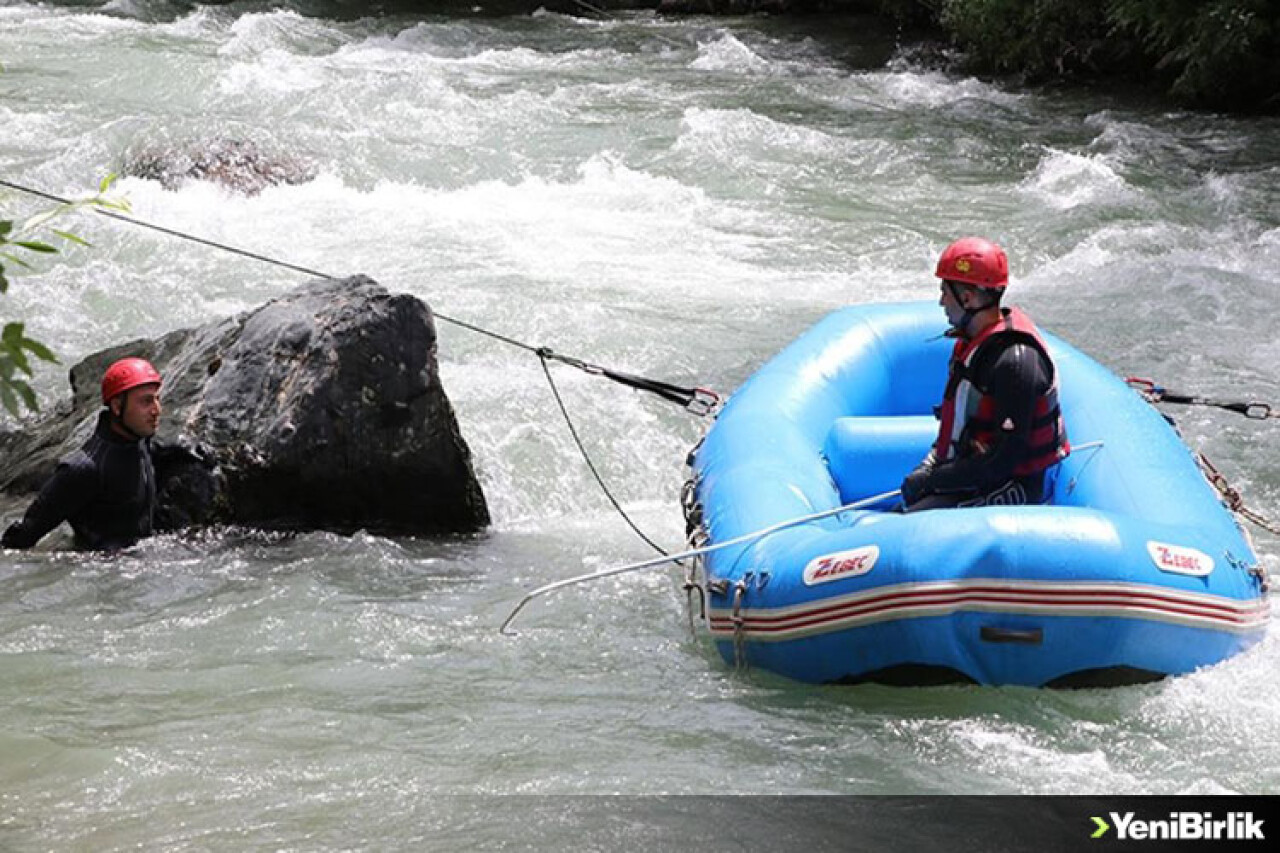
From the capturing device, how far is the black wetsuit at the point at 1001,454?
513 centimetres

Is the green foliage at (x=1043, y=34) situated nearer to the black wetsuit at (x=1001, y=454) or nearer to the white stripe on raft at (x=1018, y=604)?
the black wetsuit at (x=1001, y=454)

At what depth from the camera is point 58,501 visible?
5.66 meters

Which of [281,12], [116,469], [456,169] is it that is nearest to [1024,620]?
[116,469]

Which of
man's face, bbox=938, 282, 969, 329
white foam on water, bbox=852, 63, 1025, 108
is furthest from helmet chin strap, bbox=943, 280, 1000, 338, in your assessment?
white foam on water, bbox=852, 63, 1025, 108

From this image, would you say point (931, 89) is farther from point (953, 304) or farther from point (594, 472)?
point (953, 304)

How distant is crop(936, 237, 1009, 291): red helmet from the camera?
5.16m

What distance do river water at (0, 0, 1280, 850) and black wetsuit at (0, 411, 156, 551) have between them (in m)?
0.12

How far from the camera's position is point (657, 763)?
14.0 feet

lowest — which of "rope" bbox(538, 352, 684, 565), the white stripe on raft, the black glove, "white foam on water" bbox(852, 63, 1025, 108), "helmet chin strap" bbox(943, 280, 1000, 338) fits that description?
"rope" bbox(538, 352, 684, 565)

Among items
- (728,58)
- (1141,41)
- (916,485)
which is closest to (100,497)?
(916,485)

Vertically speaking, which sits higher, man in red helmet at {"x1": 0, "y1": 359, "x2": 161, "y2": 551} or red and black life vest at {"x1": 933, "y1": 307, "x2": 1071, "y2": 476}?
red and black life vest at {"x1": 933, "y1": 307, "x2": 1071, "y2": 476}

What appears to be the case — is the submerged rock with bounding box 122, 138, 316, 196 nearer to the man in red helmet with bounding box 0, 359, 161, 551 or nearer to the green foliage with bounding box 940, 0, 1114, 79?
the man in red helmet with bounding box 0, 359, 161, 551

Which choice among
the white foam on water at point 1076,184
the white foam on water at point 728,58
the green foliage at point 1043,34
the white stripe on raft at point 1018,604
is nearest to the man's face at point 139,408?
the white stripe on raft at point 1018,604

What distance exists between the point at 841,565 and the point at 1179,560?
0.93 meters
